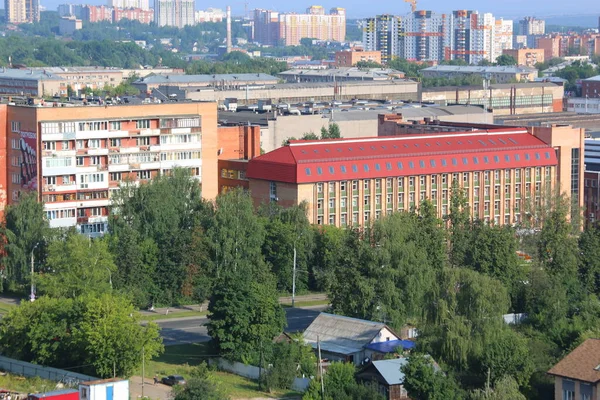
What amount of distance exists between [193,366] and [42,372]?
15.0 feet

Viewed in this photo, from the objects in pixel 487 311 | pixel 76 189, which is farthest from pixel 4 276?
pixel 487 311

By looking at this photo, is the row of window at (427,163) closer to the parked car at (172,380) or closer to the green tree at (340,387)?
the parked car at (172,380)

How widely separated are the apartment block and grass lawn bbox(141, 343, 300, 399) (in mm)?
12388

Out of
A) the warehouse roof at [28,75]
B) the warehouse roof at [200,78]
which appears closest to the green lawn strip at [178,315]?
the warehouse roof at [28,75]

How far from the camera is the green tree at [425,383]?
118 ft

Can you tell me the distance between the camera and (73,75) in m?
153

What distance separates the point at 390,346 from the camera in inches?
1598

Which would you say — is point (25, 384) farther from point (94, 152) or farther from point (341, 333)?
point (94, 152)

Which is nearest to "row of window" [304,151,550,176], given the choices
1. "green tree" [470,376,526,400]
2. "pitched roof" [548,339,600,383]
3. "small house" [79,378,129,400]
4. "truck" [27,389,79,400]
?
"pitched roof" [548,339,600,383]

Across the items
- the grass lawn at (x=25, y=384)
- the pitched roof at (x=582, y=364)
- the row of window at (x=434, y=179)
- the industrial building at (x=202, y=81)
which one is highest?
the industrial building at (x=202, y=81)

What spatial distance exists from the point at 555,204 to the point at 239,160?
1413 cm

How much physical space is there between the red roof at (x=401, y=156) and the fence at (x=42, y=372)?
1940cm

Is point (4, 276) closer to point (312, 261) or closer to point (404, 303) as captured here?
point (312, 261)

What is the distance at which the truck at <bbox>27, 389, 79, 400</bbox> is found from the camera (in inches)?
1347
